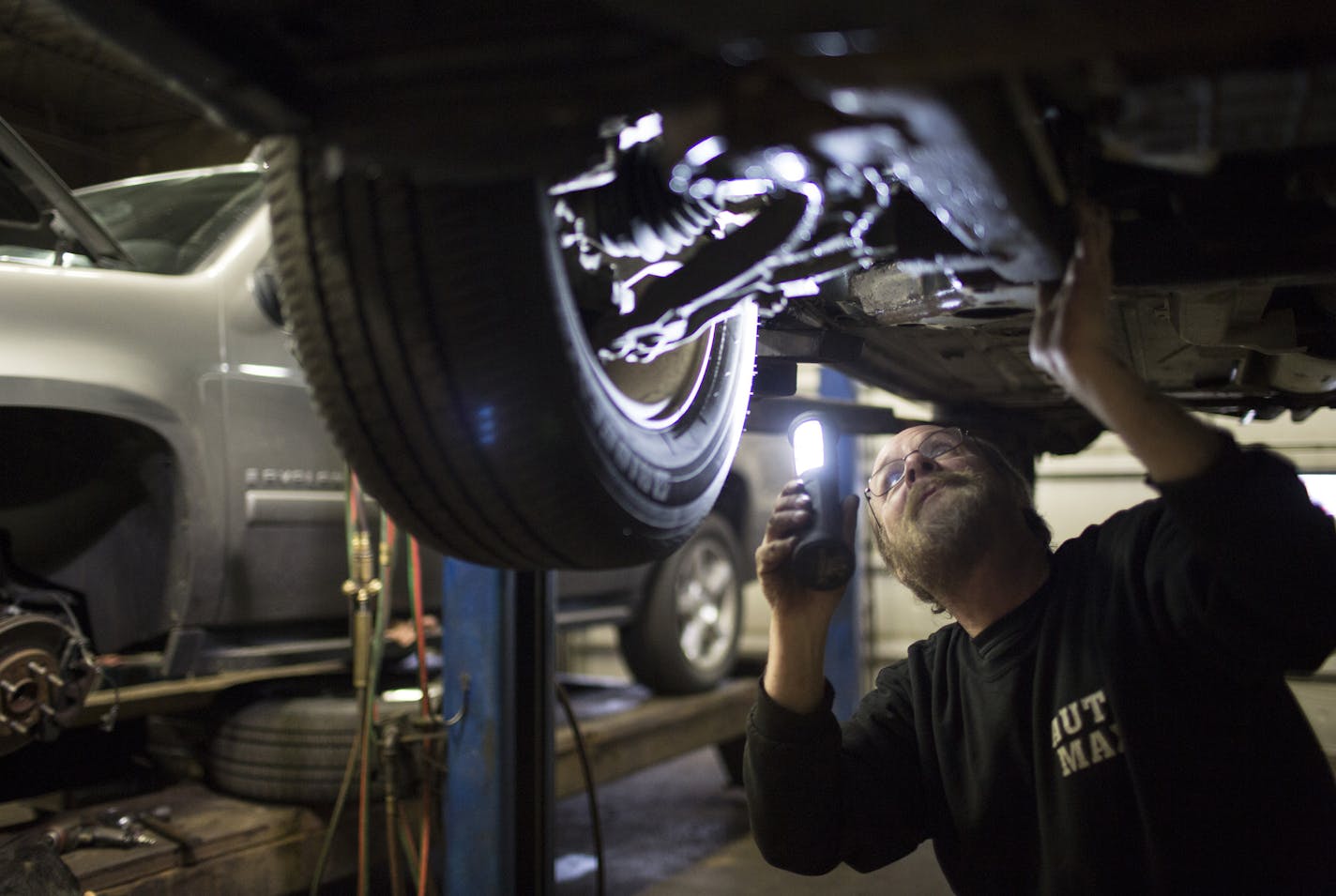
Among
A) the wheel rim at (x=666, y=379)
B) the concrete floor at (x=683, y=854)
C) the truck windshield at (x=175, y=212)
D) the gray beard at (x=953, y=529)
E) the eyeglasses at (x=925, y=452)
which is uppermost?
the truck windshield at (x=175, y=212)

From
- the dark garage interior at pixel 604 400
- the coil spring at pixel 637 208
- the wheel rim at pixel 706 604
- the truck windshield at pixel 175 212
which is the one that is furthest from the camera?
the wheel rim at pixel 706 604

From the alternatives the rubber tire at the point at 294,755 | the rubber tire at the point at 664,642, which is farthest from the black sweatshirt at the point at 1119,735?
the rubber tire at the point at 664,642

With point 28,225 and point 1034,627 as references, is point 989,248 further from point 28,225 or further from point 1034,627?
point 28,225

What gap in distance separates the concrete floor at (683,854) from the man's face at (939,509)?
1756mm

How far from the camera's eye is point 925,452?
151 cm

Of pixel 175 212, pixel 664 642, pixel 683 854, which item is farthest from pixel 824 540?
pixel 683 854

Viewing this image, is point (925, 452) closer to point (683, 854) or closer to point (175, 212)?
point (175, 212)

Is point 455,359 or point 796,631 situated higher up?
point 455,359

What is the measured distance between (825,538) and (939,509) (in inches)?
9.3

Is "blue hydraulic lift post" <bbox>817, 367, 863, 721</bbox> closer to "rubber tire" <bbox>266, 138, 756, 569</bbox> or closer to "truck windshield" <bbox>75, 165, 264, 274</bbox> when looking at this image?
"truck windshield" <bbox>75, 165, 264, 274</bbox>

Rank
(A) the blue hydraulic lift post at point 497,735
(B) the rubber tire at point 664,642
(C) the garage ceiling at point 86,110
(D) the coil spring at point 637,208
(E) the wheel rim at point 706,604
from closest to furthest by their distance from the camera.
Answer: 1. (D) the coil spring at point 637,208
2. (A) the blue hydraulic lift post at point 497,735
3. (B) the rubber tire at point 664,642
4. (E) the wheel rim at point 706,604
5. (C) the garage ceiling at point 86,110

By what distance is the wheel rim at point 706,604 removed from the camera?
3.54 metres

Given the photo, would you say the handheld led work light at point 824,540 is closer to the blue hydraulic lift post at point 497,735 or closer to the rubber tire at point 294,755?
the blue hydraulic lift post at point 497,735

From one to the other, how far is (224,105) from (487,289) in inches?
9.8
